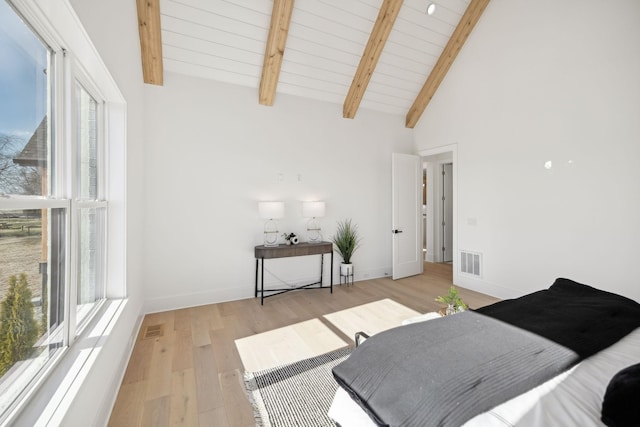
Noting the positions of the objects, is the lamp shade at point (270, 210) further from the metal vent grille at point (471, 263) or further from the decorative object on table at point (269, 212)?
the metal vent grille at point (471, 263)

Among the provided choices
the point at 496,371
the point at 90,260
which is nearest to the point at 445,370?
the point at 496,371

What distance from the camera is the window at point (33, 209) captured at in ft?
3.28

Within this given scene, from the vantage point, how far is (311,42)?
3.63 metres

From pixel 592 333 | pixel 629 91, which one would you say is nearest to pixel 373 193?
pixel 629 91

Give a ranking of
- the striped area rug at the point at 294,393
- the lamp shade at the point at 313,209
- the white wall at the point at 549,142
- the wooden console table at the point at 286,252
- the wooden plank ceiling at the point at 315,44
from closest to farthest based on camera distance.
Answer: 1. the striped area rug at the point at 294,393
2. the white wall at the point at 549,142
3. the wooden plank ceiling at the point at 315,44
4. the wooden console table at the point at 286,252
5. the lamp shade at the point at 313,209

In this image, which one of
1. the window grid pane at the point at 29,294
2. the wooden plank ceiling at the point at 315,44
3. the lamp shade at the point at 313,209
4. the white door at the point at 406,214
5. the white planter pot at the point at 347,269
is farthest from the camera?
the white door at the point at 406,214

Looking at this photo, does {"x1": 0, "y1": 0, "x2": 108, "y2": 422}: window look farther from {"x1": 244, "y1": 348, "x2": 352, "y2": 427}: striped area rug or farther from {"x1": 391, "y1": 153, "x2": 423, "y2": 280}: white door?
{"x1": 391, "y1": 153, "x2": 423, "y2": 280}: white door

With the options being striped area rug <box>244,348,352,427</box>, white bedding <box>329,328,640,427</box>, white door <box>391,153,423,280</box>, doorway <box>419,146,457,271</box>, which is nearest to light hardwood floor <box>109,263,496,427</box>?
striped area rug <box>244,348,352,427</box>

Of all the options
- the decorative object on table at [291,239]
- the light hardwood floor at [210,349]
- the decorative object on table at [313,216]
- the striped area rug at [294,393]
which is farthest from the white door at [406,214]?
the striped area rug at [294,393]

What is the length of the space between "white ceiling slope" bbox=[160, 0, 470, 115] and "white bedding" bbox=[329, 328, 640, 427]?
12.5 feet

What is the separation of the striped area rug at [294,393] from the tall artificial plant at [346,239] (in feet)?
7.20

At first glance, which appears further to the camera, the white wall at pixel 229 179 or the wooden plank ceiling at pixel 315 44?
the white wall at pixel 229 179

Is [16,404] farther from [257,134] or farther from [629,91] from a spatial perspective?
[629,91]

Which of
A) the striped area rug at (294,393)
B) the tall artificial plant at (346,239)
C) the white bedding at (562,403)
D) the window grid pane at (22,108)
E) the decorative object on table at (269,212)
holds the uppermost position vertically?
the window grid pane at (22,108)
